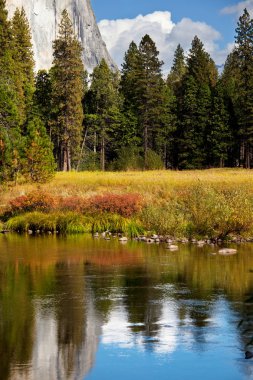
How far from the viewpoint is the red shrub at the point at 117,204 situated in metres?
28.2

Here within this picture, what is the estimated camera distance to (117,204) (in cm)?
2827

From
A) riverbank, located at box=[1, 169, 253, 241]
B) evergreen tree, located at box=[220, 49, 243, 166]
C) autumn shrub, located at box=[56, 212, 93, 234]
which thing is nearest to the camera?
riverbank, located at box=[1, 169, 253, 241]

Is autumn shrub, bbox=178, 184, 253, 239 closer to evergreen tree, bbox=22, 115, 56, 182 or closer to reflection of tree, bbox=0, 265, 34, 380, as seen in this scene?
reflection of tree, bbox=0, 265, 34, 380

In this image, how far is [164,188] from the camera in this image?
104ft

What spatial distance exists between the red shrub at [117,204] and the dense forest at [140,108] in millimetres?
25656

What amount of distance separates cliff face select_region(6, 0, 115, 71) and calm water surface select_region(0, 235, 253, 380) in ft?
407

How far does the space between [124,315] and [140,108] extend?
5513 cm

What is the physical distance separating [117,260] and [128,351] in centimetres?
990

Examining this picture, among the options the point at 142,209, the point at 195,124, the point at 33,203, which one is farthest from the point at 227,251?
the point at 195,124

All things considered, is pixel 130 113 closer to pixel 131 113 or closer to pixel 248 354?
pixel 131 113

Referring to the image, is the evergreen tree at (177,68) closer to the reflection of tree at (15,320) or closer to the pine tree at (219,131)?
the pine tree at (219,131)

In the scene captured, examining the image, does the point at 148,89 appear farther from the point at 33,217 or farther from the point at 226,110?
the point at 33,217

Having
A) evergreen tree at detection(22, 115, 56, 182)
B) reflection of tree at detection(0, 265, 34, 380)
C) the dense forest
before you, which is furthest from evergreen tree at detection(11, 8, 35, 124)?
reflection of tree at detection(0, 265, 34, 380)

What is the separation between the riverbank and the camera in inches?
994
